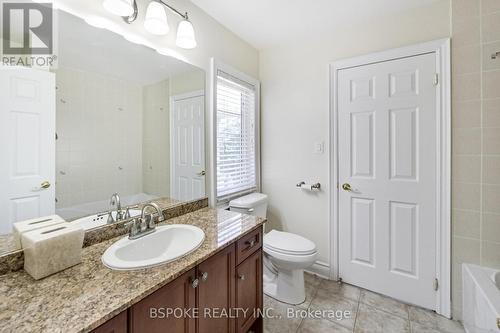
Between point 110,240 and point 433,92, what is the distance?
7.81 ft

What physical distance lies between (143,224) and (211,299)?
539 millimetres

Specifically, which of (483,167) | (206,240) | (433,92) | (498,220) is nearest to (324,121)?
(433,92)

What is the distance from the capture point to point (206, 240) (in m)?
1.17

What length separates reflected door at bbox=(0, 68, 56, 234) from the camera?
89cm

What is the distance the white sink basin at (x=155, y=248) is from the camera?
0.92 metres

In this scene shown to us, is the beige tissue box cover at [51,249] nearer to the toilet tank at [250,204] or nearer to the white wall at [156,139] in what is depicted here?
the white wall at [156,139]

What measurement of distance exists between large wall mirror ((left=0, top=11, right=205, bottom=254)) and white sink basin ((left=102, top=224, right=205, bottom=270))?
0.24 m

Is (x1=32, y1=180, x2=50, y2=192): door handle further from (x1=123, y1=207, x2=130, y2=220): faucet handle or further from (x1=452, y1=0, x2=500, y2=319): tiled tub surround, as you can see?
(x1=452, y1=0, x2=500, y2=319): tiled tub surround

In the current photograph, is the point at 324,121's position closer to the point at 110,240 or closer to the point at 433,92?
the point at 433,92

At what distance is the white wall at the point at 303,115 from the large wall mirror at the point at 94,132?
39.4 inches

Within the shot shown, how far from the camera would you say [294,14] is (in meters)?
1.85

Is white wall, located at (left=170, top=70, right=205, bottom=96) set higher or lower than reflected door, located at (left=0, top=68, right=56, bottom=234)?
higher

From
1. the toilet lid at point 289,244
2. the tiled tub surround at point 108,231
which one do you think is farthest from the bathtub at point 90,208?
the toilet lid at point 289,244

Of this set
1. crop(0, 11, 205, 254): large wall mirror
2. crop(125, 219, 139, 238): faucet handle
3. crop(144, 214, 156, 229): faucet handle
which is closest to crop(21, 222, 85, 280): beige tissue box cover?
crop(0, 11, 205, 254): large wall mirror
